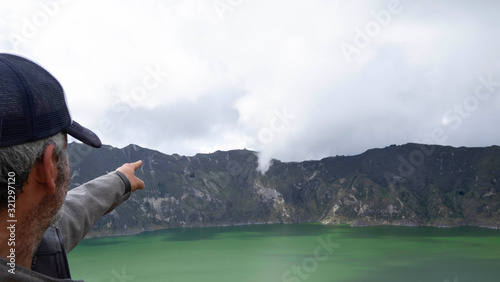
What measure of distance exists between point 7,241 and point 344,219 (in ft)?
411

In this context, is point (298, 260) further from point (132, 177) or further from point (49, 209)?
point (49, 209)

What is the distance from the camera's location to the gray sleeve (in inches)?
56.7

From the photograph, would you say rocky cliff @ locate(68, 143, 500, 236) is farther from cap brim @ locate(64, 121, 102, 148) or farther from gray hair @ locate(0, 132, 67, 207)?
gray hair @ locate(0, 132, 67, 207)

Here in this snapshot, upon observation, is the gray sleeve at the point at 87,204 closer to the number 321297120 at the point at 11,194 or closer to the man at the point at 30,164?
the man at the point at 30,164

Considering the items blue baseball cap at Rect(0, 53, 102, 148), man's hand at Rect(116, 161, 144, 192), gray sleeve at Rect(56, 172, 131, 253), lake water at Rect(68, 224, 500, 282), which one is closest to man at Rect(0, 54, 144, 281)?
blue baseball cap at Rect(0, 53, 102, 148)

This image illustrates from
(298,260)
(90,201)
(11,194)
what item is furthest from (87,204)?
(298,260)

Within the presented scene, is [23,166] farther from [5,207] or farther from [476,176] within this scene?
[476,176]

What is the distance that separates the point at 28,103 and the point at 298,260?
58.2 metres

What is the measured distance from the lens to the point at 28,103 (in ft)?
2.79

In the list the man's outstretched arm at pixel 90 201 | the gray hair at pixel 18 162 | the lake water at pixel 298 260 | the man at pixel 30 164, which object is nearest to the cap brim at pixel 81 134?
the man at pixel 30 164

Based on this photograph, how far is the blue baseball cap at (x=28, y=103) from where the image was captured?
0.82 m

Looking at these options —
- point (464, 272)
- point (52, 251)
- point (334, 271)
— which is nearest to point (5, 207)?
point (52, 251)

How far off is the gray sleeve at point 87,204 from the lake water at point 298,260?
4330 cm

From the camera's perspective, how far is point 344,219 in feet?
393
